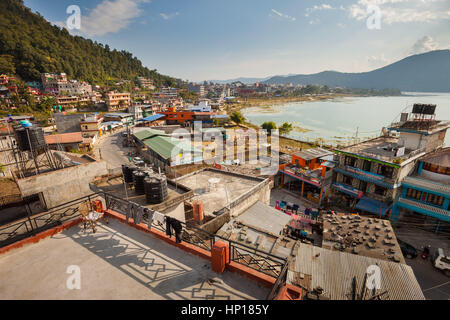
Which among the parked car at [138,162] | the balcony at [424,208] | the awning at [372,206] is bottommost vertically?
the awning at [372,206]

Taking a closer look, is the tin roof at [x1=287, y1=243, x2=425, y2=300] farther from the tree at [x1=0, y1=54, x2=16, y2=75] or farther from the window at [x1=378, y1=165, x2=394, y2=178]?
the tree at [x1=0, y1=54, x2=16, y2=75]

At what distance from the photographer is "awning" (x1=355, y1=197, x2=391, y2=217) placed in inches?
822

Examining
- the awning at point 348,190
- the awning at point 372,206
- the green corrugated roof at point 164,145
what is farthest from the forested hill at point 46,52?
the awning at point 372,206

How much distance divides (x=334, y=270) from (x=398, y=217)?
54.8 feet

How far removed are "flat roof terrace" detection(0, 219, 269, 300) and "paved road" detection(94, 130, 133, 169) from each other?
2796 centimetres

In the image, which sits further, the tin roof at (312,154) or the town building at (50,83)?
the town building at (50,83)

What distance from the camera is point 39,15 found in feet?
405

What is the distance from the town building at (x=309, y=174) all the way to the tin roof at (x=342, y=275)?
1397 cm

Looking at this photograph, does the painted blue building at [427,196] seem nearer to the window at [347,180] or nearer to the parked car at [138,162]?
the window at [347,180]

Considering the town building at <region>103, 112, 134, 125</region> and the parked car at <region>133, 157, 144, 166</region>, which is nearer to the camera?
the parked car at <region>133, 157, 144, 166</region>

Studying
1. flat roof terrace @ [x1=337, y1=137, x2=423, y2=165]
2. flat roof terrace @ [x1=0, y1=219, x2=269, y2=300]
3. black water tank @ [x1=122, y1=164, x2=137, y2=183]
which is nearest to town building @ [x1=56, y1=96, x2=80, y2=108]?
black water tank @ [x1=122, y1=164, x2=137, y2=183]

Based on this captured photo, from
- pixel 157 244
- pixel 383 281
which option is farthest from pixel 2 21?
pixel 383 281

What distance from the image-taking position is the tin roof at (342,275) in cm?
955
